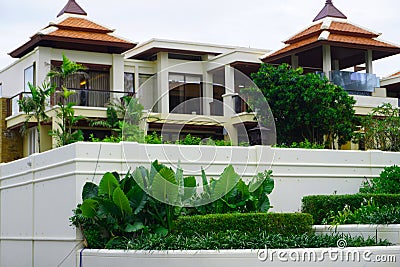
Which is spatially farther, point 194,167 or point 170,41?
point 170,41

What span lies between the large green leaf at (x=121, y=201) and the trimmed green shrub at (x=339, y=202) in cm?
428

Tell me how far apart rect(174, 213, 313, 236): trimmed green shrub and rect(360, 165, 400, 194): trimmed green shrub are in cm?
358

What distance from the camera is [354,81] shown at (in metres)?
29.4

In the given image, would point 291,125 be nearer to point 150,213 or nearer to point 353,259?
point 150,213

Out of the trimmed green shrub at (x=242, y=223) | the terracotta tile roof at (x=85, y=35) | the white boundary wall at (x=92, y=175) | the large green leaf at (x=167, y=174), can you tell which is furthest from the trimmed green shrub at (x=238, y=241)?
the terracotta tile roof at (x=85, y=35)

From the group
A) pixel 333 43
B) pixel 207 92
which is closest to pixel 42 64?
pixel 333 43

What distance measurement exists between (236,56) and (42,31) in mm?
8233

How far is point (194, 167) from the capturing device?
15188 millimetres

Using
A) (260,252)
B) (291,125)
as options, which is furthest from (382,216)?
(291,125)

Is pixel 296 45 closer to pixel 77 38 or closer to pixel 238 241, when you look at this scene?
pixel 77 38

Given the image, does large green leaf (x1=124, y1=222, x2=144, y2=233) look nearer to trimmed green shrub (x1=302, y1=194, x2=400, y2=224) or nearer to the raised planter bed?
the raised planter bed

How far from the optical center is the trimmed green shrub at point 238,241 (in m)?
11.8

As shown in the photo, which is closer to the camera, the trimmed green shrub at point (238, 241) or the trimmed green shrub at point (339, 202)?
the trimmed green shrub at point (238, 241)

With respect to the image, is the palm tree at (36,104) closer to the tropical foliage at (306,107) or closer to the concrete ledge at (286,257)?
the tropical foliage at (306,107)
